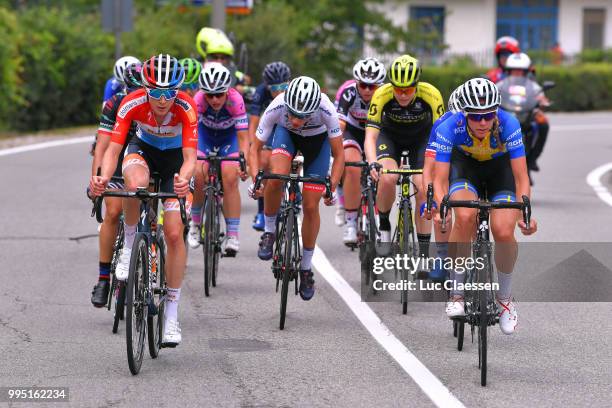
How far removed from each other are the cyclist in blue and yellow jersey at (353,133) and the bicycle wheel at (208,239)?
5.07ft

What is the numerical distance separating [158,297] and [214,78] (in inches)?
124

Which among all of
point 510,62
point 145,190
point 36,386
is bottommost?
point 36,386

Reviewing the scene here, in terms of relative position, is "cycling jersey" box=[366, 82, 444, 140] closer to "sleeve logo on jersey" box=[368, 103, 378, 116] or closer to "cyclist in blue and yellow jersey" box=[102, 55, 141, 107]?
"sleeve logo on jersey" box=[368, 103, 378, 116]

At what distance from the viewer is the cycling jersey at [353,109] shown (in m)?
13.1

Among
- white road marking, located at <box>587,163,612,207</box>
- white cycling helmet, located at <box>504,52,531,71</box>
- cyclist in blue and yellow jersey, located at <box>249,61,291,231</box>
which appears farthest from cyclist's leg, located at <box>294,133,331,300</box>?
white road marking, located at <box>587,163,612,207</box>

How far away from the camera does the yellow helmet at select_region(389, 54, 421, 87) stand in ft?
36.9

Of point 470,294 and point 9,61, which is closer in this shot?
point 470,294

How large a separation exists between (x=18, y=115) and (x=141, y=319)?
2011cm

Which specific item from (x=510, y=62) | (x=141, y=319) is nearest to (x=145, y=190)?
(x=141, y=319)

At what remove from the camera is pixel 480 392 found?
7.91 meters

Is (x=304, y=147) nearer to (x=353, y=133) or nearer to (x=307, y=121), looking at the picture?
(x=307, y=121)

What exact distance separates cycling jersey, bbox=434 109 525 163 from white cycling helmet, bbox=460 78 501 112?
12.5 inches

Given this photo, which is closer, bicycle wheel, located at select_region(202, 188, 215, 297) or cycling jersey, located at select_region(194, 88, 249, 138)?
bicycle wheel, located at select_region(202, 188, 215, 297)

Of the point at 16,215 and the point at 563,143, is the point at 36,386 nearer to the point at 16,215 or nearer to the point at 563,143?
the point at 16,215
